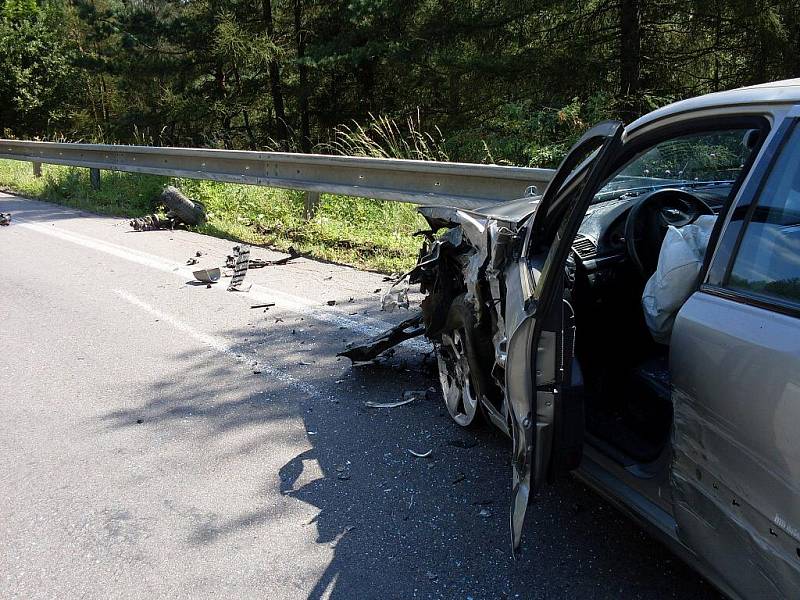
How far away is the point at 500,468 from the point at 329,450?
2.88 feet

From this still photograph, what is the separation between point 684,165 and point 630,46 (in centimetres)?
1171

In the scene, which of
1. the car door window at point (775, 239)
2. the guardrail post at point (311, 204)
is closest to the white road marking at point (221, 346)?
the car door window at point (775, 239)

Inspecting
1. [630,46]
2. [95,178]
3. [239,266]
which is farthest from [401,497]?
[95,178]

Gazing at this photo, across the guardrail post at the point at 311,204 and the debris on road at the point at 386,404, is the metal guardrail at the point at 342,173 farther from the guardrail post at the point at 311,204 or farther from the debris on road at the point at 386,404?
the debris on road at the point at 386,404

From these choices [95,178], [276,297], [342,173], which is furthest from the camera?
[95,178]

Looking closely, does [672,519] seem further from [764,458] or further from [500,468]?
[500,468]

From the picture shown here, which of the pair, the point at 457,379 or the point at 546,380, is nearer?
the point at 546,380

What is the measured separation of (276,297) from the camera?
657 centimetres

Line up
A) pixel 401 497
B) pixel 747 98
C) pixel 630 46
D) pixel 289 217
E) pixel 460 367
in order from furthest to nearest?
pixel 630 46, pixel 289 217, pixel 460 367, pixel 401 497, pixel 747 98

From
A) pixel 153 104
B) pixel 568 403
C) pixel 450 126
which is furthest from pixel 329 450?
pixel 153 104

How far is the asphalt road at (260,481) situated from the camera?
9.21 feet

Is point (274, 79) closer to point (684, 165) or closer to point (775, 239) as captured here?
point (684, 165)

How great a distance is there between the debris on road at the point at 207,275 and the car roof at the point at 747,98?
5311 mm

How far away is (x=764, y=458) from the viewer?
1.86m
